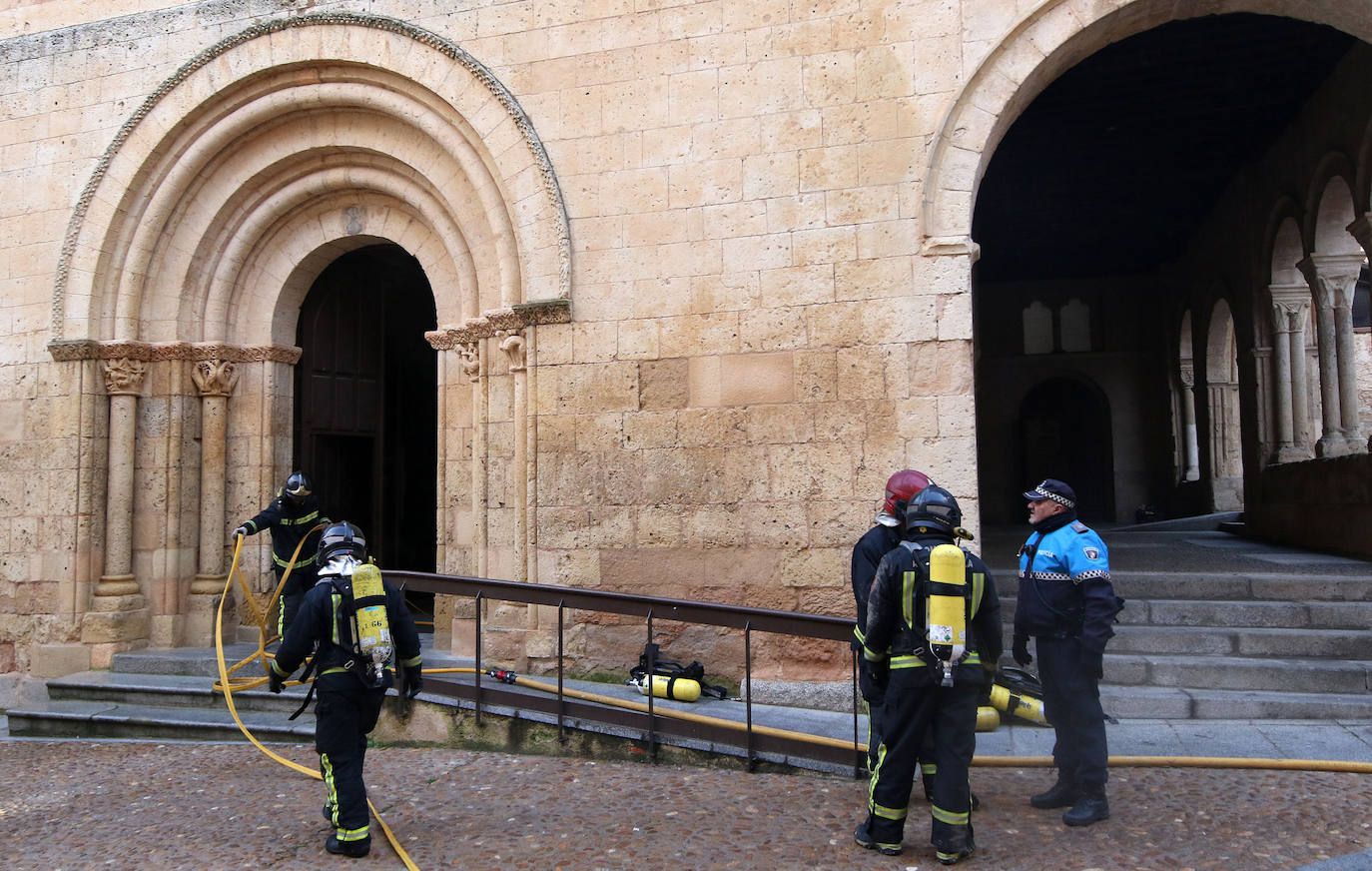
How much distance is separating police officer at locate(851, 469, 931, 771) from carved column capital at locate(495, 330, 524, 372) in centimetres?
374

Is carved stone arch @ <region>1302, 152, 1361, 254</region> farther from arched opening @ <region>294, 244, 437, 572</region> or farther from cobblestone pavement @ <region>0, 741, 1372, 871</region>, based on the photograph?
arched opening @ <region>294, 244, 437, 572</region>

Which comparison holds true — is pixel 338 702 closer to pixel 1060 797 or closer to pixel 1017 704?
pixel 1060 797

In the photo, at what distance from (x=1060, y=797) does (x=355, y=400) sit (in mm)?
7858

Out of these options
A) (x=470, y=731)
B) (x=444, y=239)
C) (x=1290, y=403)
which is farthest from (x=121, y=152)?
(x=1290, y=403)

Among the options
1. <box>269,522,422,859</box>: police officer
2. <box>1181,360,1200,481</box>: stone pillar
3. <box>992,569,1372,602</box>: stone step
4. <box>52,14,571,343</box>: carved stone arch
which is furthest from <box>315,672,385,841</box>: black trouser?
<box>1181,360,1200,481</box>: stone pillar

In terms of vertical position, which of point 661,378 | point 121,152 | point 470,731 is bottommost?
point 470,731

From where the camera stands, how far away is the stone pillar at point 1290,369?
10.8 meters

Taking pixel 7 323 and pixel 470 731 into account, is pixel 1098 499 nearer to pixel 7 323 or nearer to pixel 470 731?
pixel 470 731

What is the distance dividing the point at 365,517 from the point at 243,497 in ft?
5.26

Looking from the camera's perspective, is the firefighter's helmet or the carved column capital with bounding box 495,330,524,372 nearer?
the firefighter's helmet

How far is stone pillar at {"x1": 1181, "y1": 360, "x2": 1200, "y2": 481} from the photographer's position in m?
15.2

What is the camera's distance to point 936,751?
3.99 m

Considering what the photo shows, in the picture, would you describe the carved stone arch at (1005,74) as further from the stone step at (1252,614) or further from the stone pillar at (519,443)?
the stone pillar at (519,443)

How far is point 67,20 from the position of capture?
8953mm
